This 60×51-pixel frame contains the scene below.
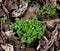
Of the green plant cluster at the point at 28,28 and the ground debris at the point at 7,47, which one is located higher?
the green plant cluster at the point at 28,28

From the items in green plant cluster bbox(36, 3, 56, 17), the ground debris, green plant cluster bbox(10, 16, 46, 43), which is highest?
green plant cluster bbox(36, 3, 56, 17)

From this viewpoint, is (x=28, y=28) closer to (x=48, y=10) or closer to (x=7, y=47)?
(x=7, y=47)

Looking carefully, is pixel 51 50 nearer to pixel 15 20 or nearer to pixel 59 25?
pixel 59 25

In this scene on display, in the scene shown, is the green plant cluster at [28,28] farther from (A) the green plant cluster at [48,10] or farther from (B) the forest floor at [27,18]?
→ (A) the green plant cluster at [48,10]

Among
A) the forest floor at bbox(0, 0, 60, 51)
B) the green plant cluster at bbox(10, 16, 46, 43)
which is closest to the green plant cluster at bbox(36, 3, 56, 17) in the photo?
the forest floor at bbox(0, 0, 60, 51)

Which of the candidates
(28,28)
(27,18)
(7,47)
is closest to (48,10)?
(27,18)

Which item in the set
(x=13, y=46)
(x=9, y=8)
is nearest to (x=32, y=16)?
(x=9, y=8)

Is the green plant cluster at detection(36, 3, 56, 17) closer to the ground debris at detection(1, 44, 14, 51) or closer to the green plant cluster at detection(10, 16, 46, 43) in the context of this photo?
the green plant cluster at detection(10, 16, 46, 43)

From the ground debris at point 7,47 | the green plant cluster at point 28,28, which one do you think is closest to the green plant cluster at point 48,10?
the green plant cluster at point 28,28
